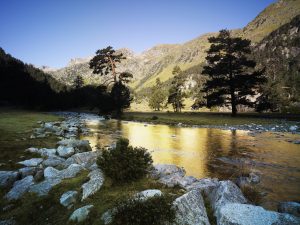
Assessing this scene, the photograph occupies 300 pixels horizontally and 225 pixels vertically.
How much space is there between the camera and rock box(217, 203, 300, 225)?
5969 mm

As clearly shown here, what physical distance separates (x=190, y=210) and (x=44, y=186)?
5820 millimetres

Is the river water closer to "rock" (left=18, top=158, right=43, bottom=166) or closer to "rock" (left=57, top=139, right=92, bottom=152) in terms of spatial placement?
"rock" (left=57, top=139, right=92, bottom=152)

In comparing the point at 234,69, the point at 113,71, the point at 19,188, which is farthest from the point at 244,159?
the point at 113,71

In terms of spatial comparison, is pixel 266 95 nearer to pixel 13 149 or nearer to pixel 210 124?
pixel 210 124

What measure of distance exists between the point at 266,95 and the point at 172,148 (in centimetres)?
10477

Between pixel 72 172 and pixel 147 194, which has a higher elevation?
pixel 147 194

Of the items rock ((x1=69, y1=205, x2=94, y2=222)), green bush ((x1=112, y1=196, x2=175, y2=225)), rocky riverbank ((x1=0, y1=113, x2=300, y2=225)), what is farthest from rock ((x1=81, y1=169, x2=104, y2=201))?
green bush ((x1=112, y1=196, x2=175, y2=225))

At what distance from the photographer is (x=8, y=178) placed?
10781mm

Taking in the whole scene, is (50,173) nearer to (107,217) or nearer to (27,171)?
(27,171)

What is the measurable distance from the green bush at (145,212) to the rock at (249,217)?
4.17 ft

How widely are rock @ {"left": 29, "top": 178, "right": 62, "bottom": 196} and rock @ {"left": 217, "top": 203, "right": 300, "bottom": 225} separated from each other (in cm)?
622

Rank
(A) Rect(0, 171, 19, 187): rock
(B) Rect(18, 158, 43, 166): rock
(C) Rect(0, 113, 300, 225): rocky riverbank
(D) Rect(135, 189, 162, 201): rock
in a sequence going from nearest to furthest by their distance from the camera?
1. (C) Rect(0, 113, 300, 225): rocky riverbank
2. (D) Rect(135, 189, 162, 201): rock
3. (A) Rect(0, 171, 19, 187): rock
4. (B) Rect(18, 158, 43, 166): rock

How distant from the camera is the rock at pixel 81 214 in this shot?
7.47 m

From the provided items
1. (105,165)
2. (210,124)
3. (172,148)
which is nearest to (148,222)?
(105,165)
